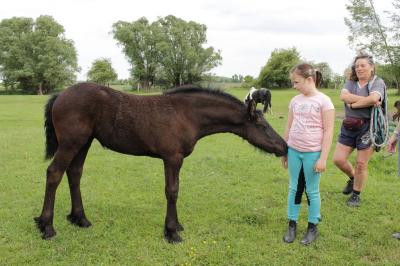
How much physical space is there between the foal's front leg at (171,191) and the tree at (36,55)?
179 feet

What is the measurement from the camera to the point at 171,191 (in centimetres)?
455

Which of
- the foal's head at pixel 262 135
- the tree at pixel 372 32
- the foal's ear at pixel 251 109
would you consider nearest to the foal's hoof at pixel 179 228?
the foal's head at pixel 262 135

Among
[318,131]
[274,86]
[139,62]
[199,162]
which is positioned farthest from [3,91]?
[318,131]

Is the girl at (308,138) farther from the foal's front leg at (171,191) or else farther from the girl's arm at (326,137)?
the foal's front leg at (171,191)

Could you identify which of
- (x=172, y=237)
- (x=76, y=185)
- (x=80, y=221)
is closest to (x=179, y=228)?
(x=172, y=237)

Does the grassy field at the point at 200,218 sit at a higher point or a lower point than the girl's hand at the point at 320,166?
lower

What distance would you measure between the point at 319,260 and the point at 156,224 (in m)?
2.09

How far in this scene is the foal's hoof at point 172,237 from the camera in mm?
4457

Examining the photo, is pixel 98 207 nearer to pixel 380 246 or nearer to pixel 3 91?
pixel 380 246

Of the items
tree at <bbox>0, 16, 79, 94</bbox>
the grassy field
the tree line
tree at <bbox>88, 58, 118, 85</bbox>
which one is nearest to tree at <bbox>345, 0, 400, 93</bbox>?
the grassy field

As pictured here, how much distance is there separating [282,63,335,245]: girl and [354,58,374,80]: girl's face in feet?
3.32

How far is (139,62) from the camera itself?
62.2m

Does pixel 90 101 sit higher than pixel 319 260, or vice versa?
pixel 90 101

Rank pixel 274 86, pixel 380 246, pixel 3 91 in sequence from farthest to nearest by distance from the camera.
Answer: pixel 274 86 → pixel 3 91 → pixel 380 246
